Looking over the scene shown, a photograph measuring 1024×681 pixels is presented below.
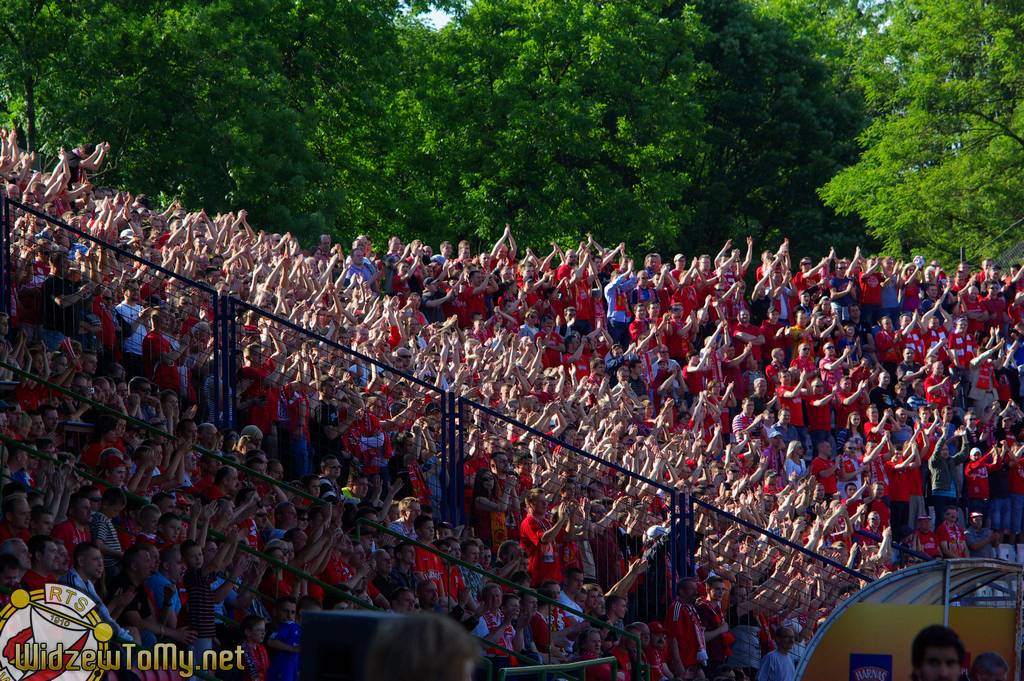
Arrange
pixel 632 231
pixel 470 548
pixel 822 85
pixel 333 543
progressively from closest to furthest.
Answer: pixel 333 543
pixel 470 548
pixel 632 231
pixel 822 85

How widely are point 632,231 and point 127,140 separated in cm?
1312

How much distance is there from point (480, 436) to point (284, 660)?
5.34 m

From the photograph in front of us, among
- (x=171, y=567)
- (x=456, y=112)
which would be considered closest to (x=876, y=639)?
(x=171, y=567)

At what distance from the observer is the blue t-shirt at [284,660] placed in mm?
9789

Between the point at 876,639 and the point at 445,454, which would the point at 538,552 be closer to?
the point at 445,454

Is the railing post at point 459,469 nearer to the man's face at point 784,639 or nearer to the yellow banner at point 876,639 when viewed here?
the man's face at point 784,639

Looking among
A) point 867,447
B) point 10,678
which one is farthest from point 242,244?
point 10,678

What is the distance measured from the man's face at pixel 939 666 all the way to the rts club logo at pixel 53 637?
462cm

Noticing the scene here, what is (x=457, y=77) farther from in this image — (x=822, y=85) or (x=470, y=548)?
(x=470, y=548)

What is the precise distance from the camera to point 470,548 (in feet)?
42.2

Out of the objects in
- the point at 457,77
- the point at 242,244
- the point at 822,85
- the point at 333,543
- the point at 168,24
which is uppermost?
the point at 822,85

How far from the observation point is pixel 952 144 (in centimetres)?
4331

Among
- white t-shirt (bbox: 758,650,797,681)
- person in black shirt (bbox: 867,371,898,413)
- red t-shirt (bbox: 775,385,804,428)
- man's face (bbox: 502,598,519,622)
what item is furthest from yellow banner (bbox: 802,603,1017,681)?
person in black shirt (bbox: 867,371,898,413)

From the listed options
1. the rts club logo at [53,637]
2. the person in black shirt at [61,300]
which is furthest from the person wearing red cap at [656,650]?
the person in black shirt at [61,300]
